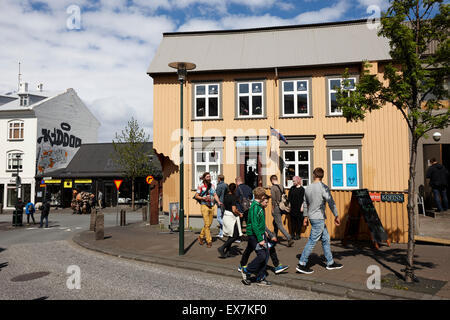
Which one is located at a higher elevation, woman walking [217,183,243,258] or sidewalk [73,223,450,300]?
woman walking [217,183,243,258]

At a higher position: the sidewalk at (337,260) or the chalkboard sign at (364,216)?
the chalkboard sign at (364,216)

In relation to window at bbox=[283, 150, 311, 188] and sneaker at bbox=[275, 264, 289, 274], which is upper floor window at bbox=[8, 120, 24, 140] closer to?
window at bbox=[283, 150, 311, 188]

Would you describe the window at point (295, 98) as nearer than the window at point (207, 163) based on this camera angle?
Yes

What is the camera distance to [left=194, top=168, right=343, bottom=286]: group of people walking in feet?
20.0

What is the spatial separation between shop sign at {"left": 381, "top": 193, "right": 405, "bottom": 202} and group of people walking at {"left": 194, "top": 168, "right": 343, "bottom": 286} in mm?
2261

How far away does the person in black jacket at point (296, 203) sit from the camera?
10.0 meters

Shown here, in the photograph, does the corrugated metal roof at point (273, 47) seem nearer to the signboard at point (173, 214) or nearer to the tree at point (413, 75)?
the signboard at point (173, 214)

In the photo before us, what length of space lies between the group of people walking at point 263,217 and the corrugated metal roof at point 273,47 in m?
6.76

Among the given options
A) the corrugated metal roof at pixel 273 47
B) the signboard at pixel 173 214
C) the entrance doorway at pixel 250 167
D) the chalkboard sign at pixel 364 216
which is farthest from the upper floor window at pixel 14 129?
the chalkboard sign at pixel 364 216

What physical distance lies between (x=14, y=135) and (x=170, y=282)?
34040 mm

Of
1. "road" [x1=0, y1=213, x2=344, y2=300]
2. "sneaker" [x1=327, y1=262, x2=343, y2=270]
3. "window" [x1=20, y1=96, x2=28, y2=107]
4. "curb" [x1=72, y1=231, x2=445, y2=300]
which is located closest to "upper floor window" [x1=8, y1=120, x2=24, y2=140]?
"window" [x1=20, y1=96, x2=28, y2=107]

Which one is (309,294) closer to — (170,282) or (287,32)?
(170,282)

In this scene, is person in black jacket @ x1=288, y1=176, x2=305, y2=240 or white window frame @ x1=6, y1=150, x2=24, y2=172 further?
white window frame @ x1=6, y1=150, x2=24, y2=172

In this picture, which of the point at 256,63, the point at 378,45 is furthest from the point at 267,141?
the point at 378,45
